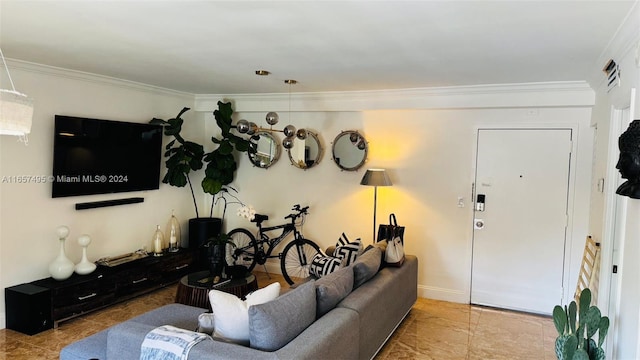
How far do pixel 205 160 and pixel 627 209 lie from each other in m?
4.57

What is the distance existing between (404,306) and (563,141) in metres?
2.39

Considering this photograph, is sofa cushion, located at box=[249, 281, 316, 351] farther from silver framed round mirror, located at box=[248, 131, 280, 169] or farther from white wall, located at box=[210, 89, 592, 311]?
silver framed round mirror, located at box=[248, 131, 280, 169]

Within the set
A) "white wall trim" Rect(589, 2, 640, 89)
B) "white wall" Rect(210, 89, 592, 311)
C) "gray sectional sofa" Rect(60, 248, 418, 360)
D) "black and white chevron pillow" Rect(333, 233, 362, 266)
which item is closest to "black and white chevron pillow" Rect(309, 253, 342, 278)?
"black and white chevron pillow" Rect(333, 233, 362, 266)

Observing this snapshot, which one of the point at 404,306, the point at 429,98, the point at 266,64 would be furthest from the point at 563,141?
the point at 266,64

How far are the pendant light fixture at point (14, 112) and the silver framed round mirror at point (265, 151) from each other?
354 cm

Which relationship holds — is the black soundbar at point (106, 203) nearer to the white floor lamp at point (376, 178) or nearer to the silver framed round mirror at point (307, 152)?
the silver framed round mirror at point (307, 152)

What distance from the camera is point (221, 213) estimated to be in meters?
6.36

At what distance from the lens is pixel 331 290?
286 cm

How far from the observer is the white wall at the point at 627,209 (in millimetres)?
2242

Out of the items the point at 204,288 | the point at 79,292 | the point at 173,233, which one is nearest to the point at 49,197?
the point at 79,292

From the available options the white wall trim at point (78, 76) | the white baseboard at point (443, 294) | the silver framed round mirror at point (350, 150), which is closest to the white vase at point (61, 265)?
the white wall trim at point (78, 76)

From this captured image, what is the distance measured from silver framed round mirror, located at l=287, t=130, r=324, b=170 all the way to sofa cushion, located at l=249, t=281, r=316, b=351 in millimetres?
3181

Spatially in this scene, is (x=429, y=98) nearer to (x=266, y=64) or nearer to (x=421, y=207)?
(x=421, y=207)

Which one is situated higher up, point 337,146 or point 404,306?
point 337,146
